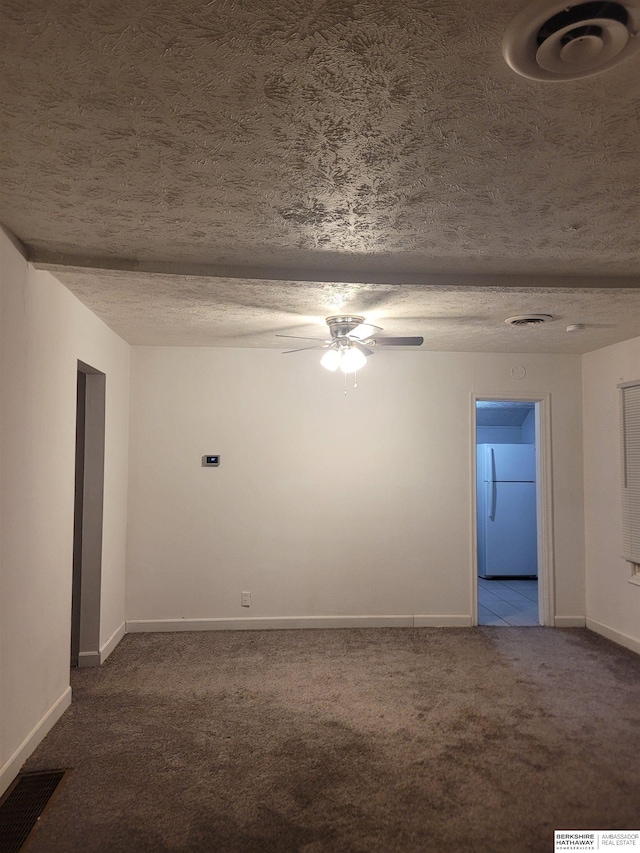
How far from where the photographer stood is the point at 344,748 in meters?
3.02

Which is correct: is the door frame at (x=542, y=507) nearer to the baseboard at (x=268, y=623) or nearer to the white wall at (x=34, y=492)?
the baseboard at (x=268, y=623)

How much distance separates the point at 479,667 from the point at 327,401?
8.39ft

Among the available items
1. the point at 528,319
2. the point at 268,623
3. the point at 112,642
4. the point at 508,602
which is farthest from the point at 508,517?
the point at 112,642

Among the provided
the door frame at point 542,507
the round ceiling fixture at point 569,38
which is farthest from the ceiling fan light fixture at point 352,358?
the round ceiling fixture at point 569,38

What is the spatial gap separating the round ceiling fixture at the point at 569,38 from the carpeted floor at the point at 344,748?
2636mm

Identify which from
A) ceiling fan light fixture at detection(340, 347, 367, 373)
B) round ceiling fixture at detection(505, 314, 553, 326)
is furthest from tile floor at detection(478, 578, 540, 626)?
ceiling fan light fixture at detection(340, 347, 367, 373)

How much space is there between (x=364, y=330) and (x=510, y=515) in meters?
4.54

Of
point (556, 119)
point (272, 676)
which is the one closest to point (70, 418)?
point (272, 676)

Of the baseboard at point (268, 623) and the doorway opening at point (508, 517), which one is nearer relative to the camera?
the baseboard at point (268, 623)

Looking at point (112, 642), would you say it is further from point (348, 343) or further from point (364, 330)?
point (364, 330)

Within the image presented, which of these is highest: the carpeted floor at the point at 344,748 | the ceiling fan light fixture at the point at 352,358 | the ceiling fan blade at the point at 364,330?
the ceiling fan blade at the point at 364,330

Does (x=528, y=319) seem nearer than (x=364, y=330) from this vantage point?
Yes

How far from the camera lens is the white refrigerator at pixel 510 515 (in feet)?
25.6

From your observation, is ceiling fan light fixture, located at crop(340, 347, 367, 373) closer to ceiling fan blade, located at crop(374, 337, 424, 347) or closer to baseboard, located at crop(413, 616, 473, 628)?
ceiling fan blade, located at crop(374, 337, 424, 347)
